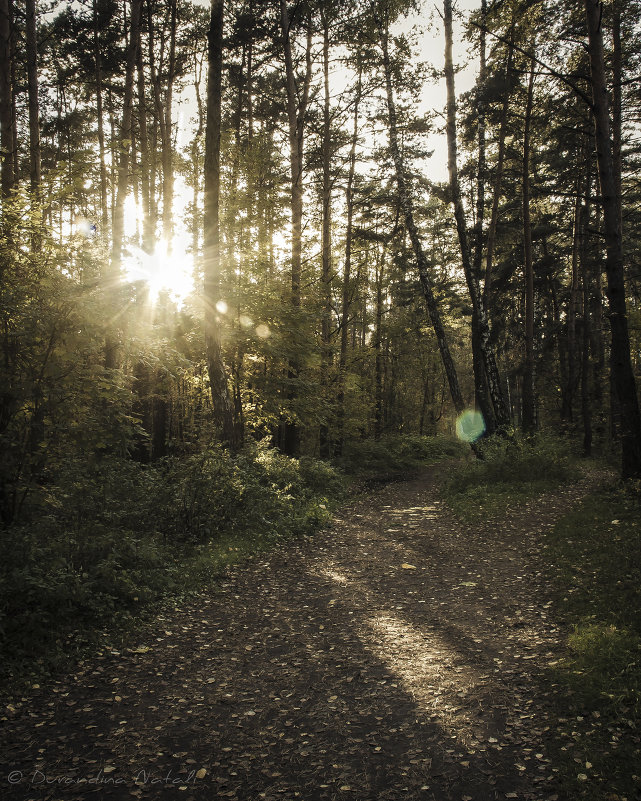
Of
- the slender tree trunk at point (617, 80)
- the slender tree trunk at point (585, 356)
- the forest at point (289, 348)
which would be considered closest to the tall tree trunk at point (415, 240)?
the forest at point (289, 348)

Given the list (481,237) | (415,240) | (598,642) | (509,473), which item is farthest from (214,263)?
(481,237)

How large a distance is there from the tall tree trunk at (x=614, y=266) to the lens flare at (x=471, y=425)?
688cm

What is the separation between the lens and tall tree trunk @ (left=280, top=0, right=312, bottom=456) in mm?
16234

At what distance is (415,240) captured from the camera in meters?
17.2

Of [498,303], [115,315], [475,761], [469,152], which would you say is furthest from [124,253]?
[498,303]

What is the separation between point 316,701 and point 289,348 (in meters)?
11.6

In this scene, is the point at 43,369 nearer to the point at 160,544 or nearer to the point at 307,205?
the point at 160,544

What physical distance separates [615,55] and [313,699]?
18040 millimetres

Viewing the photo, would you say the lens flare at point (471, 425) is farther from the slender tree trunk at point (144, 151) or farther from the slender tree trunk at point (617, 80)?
the slender tree trunk at point (144, 151)

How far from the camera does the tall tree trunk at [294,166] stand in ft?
53.3

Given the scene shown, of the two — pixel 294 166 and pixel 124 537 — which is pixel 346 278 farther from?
pixel 124 537

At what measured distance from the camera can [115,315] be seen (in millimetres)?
6855

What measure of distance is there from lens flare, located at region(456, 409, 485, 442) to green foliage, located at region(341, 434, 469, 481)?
2.98 m

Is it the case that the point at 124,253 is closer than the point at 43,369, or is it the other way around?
the point at 43,369
